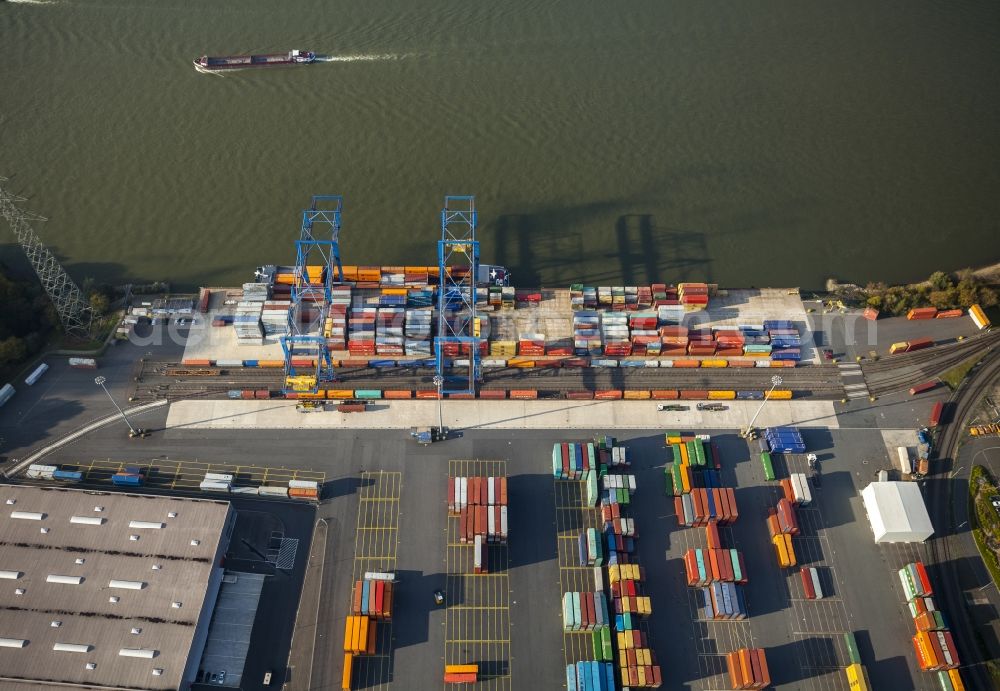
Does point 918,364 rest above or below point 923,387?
above

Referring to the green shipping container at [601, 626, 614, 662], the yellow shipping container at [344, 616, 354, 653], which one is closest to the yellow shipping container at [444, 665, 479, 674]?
the yellow shipping container at [344, 616, 354, 653]

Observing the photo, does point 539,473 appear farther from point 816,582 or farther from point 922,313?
point 922,313

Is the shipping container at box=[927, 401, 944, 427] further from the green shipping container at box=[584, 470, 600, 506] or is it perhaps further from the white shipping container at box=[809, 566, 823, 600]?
the green shipping container at box=[584, 470, 600, 506]

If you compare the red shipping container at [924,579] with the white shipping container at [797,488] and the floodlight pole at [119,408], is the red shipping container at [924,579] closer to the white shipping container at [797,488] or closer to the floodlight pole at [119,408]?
the white shipping container at [797,488]

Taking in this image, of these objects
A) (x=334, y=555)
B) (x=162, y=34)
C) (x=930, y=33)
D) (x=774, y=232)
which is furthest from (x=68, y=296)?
(x=930, y=33)

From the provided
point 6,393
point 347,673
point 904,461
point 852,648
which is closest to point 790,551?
point 852,648

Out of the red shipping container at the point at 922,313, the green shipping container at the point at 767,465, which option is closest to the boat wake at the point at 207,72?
the green shipping container at the point at 767,465
